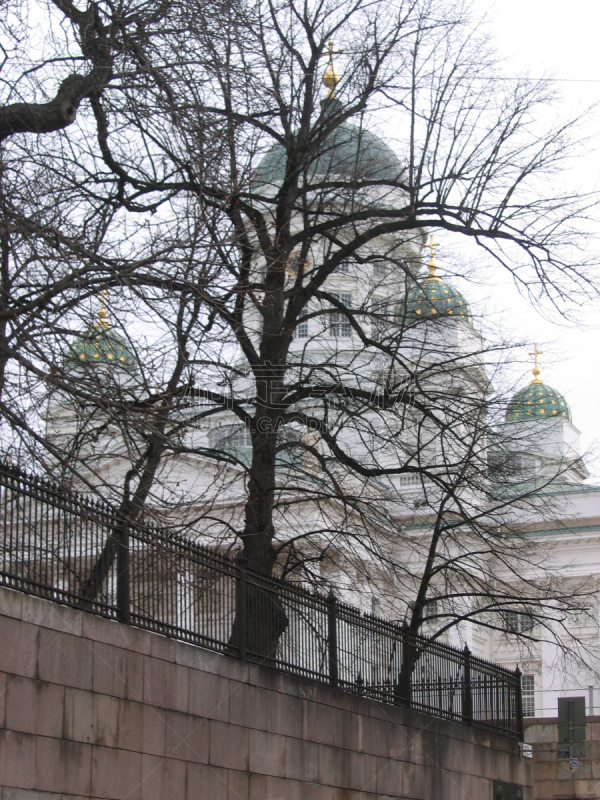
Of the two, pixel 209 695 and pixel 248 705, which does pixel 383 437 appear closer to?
pixel 248 705

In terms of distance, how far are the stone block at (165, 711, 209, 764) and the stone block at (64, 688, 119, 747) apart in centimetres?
81

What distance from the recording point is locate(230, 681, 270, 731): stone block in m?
12.0

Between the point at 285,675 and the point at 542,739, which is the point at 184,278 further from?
the point at 542,739

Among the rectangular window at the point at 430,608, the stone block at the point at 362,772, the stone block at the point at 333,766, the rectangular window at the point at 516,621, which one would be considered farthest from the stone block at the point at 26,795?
the rectangular window at the point at 516,621

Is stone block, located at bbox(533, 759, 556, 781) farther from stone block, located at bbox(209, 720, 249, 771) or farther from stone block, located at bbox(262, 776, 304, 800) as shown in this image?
stone block, located at bbox(209, 720, 249, 771)

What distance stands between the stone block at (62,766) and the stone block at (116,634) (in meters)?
0.88

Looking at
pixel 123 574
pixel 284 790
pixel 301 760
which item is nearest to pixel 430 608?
pixel 301 760

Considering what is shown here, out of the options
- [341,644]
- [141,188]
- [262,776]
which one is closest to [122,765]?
[262,776]

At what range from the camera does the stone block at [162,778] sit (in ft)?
34.8

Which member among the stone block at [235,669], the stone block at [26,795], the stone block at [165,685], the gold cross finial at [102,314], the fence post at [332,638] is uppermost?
the gold cross finial at [102,314]

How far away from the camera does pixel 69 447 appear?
15.5m

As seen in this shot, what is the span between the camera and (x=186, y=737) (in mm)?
11211

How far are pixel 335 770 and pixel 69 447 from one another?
16.5 feet

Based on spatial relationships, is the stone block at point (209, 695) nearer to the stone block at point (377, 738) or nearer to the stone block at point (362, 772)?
the stone block at point (362, 772)
